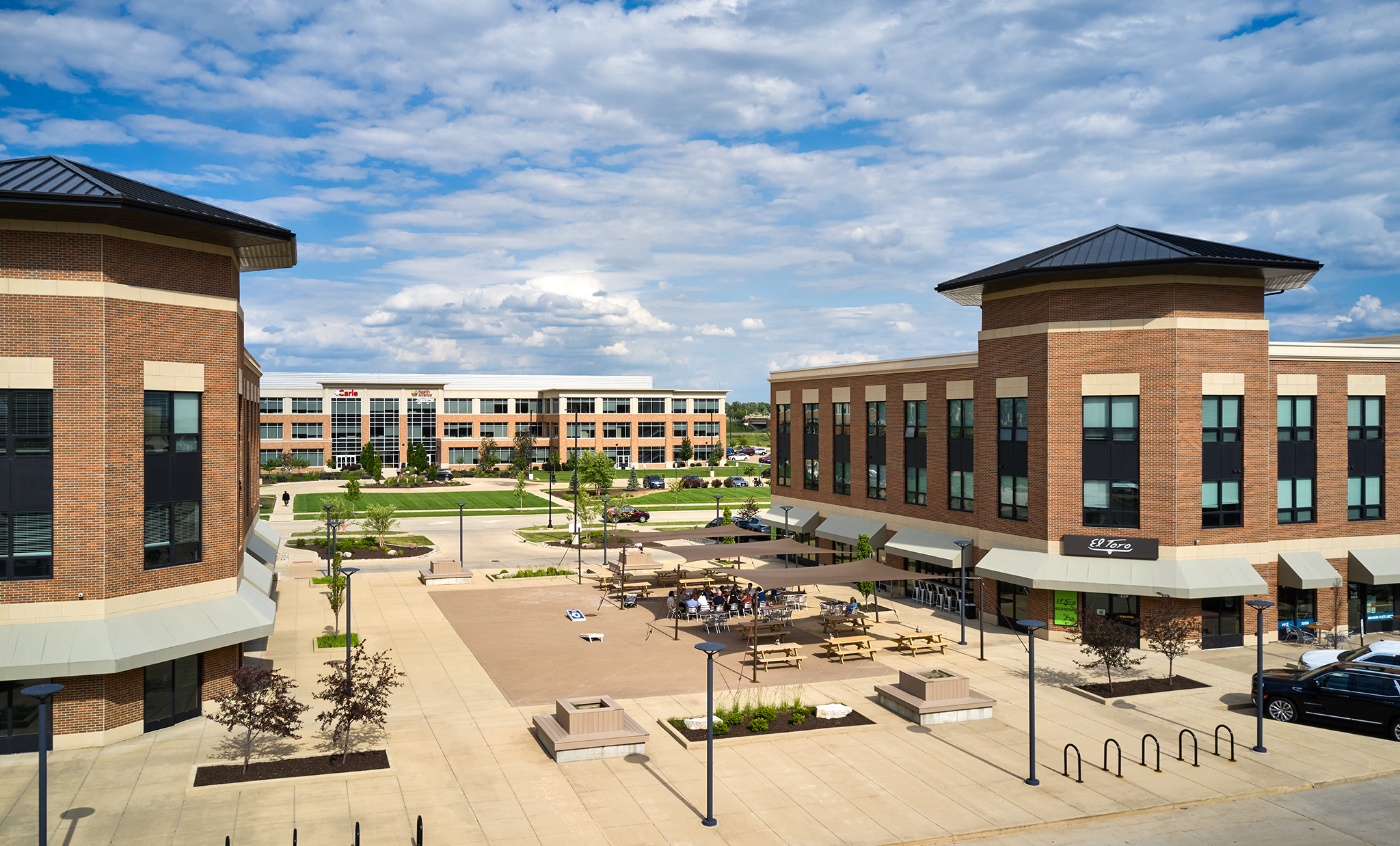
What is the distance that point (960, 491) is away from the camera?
37.7 metres

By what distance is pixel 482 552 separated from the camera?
54.5 meters

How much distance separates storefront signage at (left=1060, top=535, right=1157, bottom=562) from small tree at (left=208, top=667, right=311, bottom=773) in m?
25.2

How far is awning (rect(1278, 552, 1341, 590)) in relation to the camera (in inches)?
1227

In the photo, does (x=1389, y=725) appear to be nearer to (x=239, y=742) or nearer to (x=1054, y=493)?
(x=1054, y=493)

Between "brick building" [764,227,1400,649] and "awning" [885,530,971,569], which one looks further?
"awning" [885,530,971,569]

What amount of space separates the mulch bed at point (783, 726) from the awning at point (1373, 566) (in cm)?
2226

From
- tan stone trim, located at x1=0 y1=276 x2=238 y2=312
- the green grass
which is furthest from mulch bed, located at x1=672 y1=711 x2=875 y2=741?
the green grass

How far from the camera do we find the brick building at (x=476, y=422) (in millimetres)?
109125

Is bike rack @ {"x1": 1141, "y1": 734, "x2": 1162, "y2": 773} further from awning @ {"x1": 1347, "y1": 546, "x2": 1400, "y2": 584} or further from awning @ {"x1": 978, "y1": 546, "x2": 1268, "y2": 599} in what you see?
awning @ {"x1": 1347, "y1": 546, "x2": 1400, "y2": 584}

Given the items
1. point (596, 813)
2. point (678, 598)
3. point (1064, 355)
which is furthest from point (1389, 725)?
point (678, 598)

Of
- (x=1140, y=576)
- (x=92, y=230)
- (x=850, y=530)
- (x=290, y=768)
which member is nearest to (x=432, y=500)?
(x=850, y=530)

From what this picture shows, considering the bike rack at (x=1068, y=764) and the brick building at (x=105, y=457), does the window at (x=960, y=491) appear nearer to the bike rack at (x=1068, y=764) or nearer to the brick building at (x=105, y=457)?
the bike rack at (x=1068, y=764)

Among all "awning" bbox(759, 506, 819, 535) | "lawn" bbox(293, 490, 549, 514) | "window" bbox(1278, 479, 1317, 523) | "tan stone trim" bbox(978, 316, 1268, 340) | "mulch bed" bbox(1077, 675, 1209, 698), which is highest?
"tan stone trim" bbox(978, 316, 1268, 340)

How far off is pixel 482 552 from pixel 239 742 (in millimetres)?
33738
